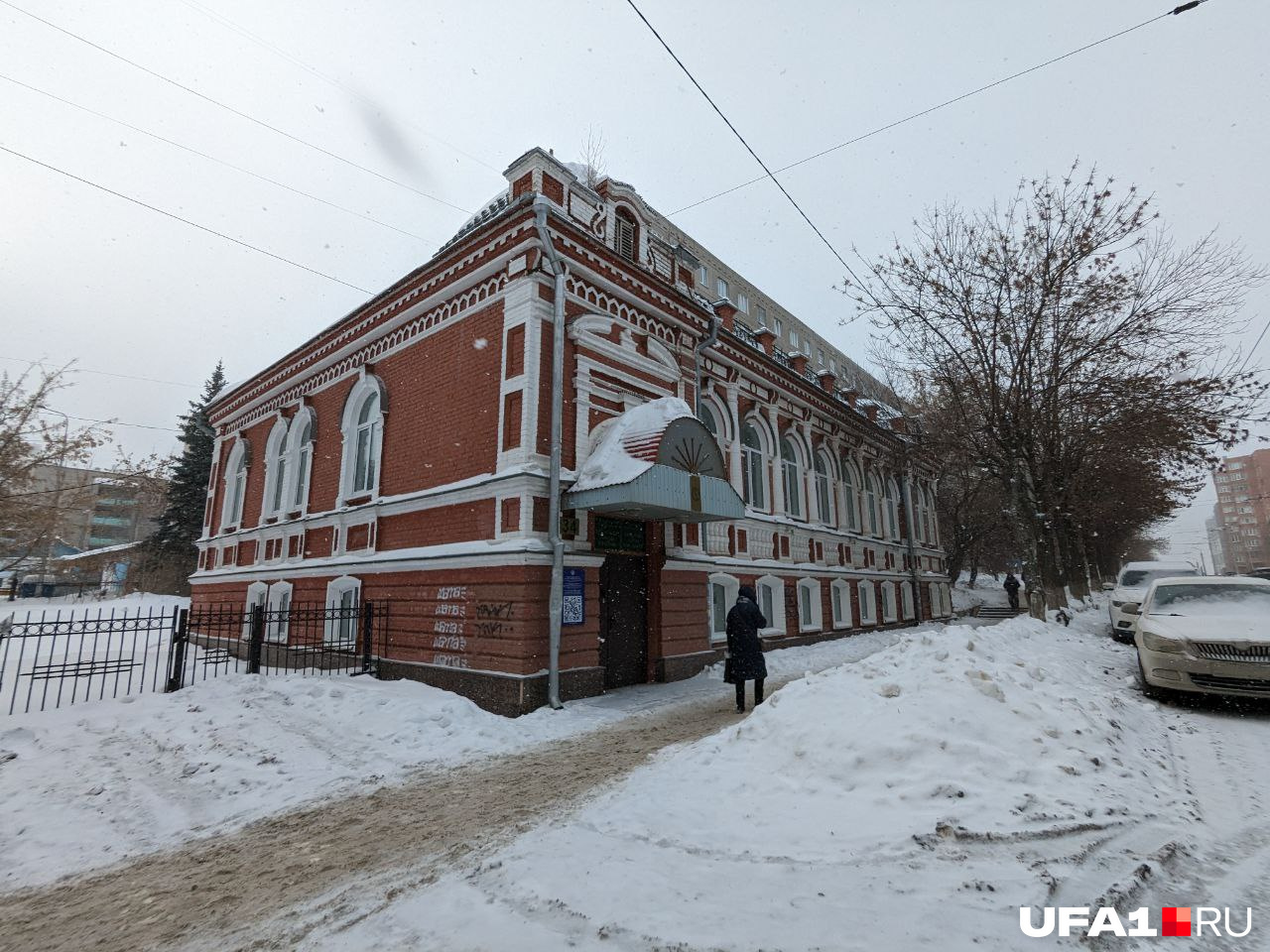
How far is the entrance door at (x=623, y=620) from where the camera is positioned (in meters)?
10.4

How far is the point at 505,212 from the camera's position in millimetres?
9977

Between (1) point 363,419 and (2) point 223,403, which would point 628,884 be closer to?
(1) point 363,419

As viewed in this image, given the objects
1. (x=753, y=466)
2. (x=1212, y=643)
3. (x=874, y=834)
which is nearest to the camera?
(x=874, y=834)

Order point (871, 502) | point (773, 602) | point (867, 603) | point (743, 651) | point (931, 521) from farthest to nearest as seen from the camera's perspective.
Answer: point (931, 521) < point (871, 502) < point (867, 603) < point (773, 602) < point (743, 651)

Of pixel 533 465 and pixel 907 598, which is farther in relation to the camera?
pixel 907 598

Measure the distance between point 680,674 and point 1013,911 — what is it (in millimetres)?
8590

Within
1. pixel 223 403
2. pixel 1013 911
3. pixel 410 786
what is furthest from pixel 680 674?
pixel 223 403

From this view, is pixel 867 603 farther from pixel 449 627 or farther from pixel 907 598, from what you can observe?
pixel 449 627

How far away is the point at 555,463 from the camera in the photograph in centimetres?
938

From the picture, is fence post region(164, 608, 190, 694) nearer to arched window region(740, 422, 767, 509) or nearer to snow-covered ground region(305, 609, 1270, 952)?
snow-covered ground region(305, 609, 1270, 952)

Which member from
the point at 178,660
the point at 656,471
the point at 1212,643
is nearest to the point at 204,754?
the point at 178,660

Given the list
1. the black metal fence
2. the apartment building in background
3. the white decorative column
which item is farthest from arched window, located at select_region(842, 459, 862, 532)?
the apartment building in background

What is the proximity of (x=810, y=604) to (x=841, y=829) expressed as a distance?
1376 centimetres

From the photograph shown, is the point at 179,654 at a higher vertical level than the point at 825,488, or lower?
lower
